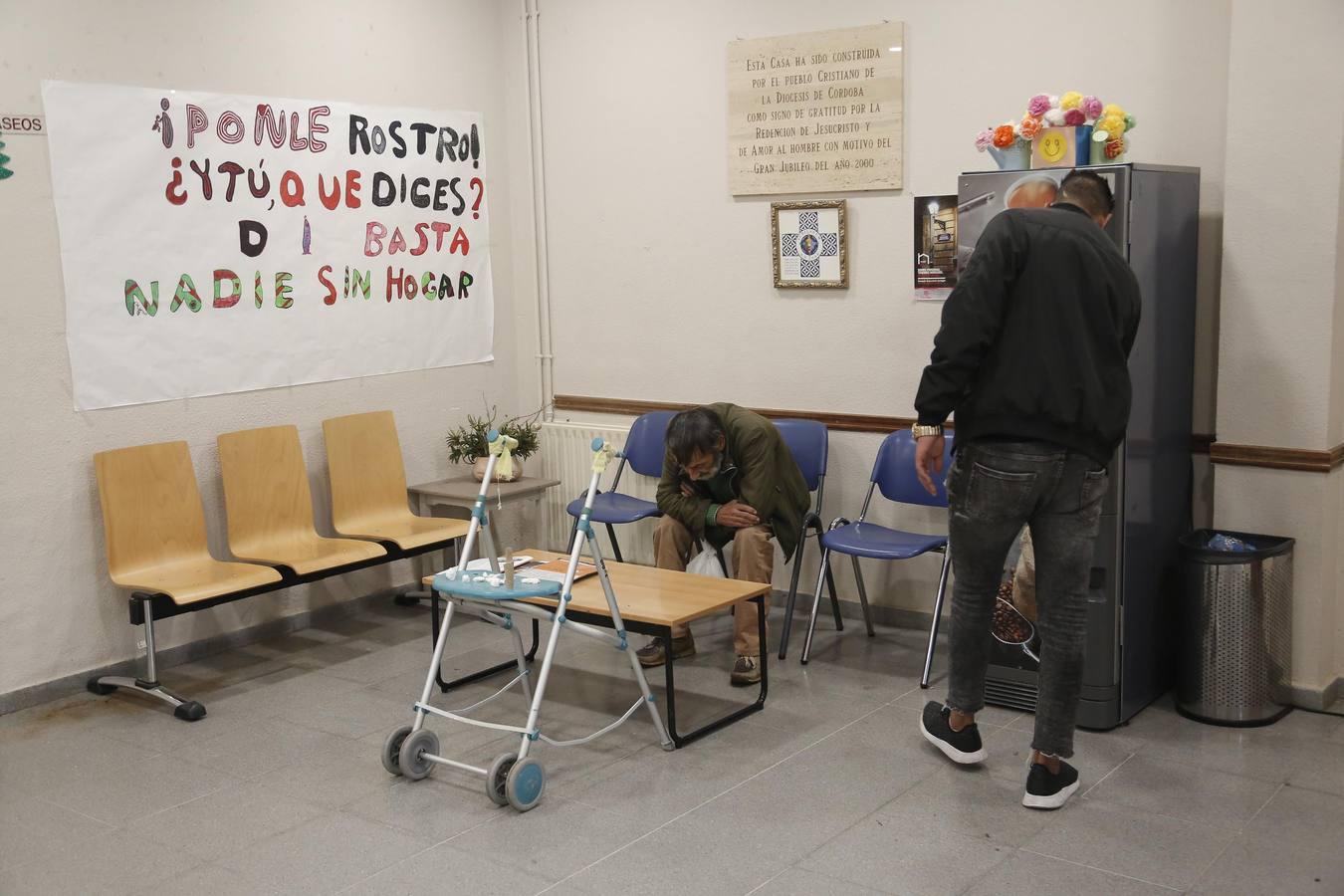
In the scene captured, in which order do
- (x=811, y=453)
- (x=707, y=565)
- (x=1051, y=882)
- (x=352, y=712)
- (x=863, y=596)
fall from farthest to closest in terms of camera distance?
(x=811, y=453), (x=863, y=596), (x=707, y=565), (x=352, y=712), (x=1051, y=882)

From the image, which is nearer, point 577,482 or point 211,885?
point 211,885

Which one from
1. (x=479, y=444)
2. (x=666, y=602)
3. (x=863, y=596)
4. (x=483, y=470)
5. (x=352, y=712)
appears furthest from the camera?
(x=479, y=444)

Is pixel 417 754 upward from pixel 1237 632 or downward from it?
downward

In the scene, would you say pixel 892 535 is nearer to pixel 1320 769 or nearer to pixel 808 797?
pixel 808 797

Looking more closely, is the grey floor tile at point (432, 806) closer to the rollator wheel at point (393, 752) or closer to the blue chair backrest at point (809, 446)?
the rollator wheel at point (393, 752)

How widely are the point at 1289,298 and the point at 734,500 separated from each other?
79.8 inches

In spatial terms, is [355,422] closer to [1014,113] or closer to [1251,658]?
[1014,113]

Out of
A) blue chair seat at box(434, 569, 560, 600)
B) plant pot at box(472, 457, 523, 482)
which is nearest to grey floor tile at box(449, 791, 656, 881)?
blue chair seat at box(434, 569, 560, 600)

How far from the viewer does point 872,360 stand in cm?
534

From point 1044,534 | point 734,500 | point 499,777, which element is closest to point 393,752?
point 499,777

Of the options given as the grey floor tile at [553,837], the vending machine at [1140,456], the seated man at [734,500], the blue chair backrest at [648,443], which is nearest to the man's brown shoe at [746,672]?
the seated man at [734,500]

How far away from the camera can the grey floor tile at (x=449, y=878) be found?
10.5 feet

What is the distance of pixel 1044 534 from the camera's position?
3557 mm

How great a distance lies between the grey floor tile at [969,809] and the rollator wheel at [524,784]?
3.17 feet
